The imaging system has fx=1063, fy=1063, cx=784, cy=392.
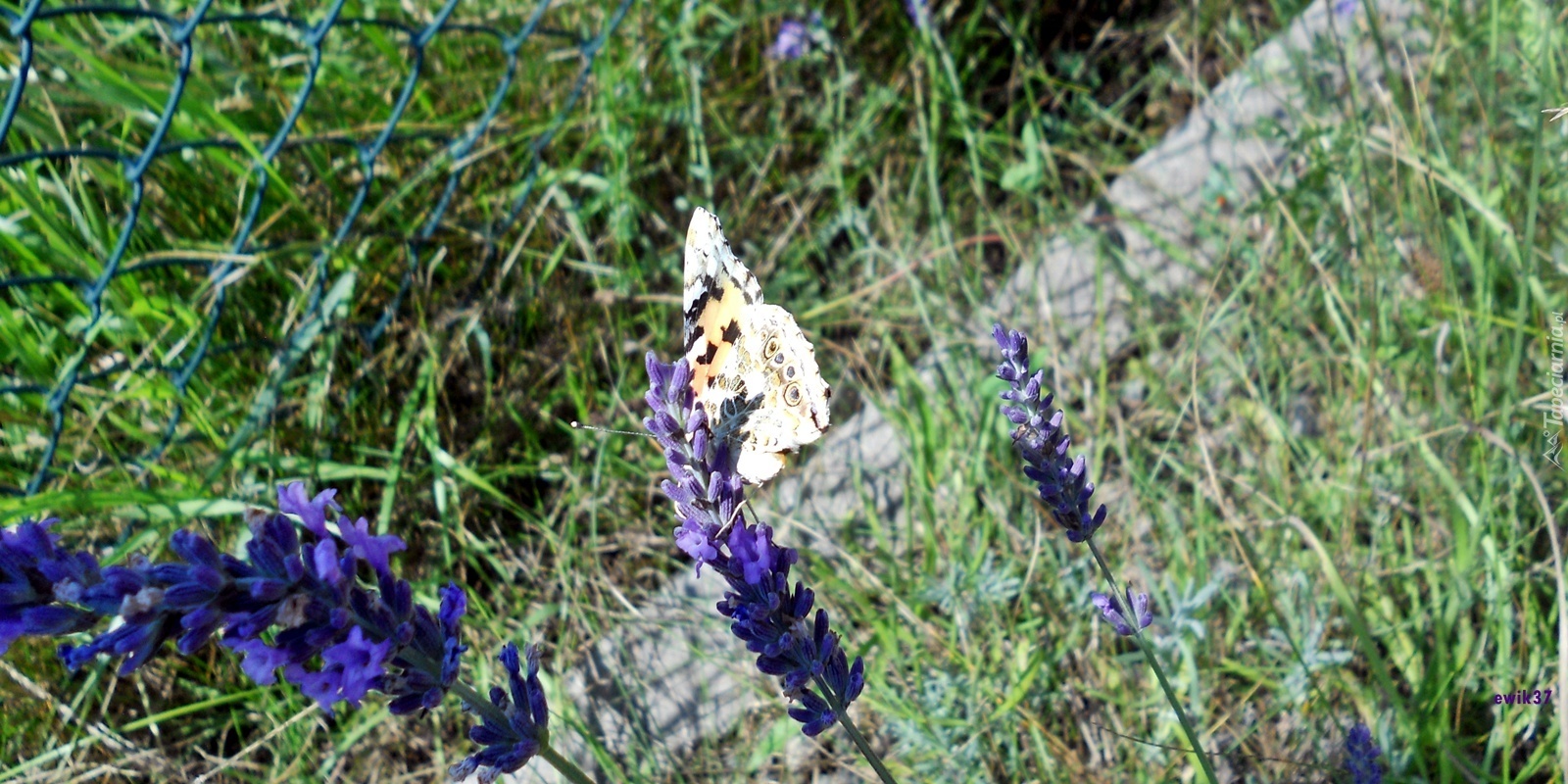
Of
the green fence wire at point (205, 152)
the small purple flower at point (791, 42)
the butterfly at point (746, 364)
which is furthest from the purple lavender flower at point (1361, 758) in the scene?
the small purple flower at point (791, 42)

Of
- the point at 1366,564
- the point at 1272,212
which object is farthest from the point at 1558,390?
the point at 1272,212

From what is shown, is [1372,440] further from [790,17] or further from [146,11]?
[146,11]

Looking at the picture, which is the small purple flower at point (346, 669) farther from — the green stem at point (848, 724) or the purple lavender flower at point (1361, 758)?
the purple lavender flower at point (1361, 758)

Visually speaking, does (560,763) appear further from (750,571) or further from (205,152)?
(205,152)

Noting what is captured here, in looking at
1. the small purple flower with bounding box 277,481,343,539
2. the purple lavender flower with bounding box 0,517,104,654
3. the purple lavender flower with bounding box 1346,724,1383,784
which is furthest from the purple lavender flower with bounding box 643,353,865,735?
the purple lavender flower with bounding box 1346,724,1383,784

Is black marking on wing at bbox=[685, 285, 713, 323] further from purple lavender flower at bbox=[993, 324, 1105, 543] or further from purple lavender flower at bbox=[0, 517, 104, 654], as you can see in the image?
purple lavender flower at bbox=[0, 517, 104, 654]

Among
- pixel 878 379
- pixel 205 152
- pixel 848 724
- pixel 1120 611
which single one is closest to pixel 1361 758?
pixel 1120 611
